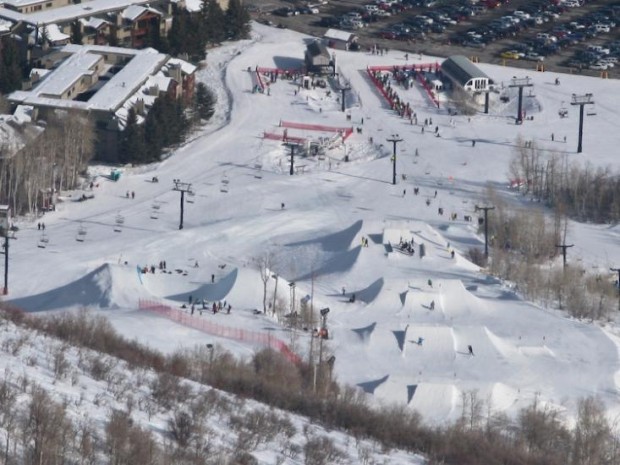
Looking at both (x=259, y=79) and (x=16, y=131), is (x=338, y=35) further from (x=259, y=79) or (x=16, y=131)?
(x=16, y=131)

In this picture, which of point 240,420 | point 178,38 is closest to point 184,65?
point 178,38

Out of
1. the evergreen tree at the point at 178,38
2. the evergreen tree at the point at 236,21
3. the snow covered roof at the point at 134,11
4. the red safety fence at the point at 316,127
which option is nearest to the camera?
the red safety fence at the point at 316,127

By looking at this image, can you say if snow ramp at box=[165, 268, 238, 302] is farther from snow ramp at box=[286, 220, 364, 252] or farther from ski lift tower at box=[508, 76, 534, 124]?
ski lift tower at box=[508, 76, 534, 124]

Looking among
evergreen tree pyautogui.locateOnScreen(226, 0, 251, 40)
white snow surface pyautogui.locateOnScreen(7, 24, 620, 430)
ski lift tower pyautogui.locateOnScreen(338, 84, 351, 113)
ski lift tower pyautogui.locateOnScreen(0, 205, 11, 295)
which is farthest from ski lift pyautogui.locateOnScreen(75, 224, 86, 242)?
evergreen tree pyautogui.locateOnScreen(226, 0, 251, 40)

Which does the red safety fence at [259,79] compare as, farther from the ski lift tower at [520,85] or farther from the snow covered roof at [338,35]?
the ski lift tower at [520,85]

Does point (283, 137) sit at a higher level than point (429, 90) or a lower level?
lower

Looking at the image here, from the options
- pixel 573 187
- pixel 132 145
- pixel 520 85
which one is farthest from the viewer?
pixel 520 85

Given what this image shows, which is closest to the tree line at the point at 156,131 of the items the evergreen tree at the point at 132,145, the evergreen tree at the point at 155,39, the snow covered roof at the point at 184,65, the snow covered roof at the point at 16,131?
the evergreen tree at the point at 132,145
